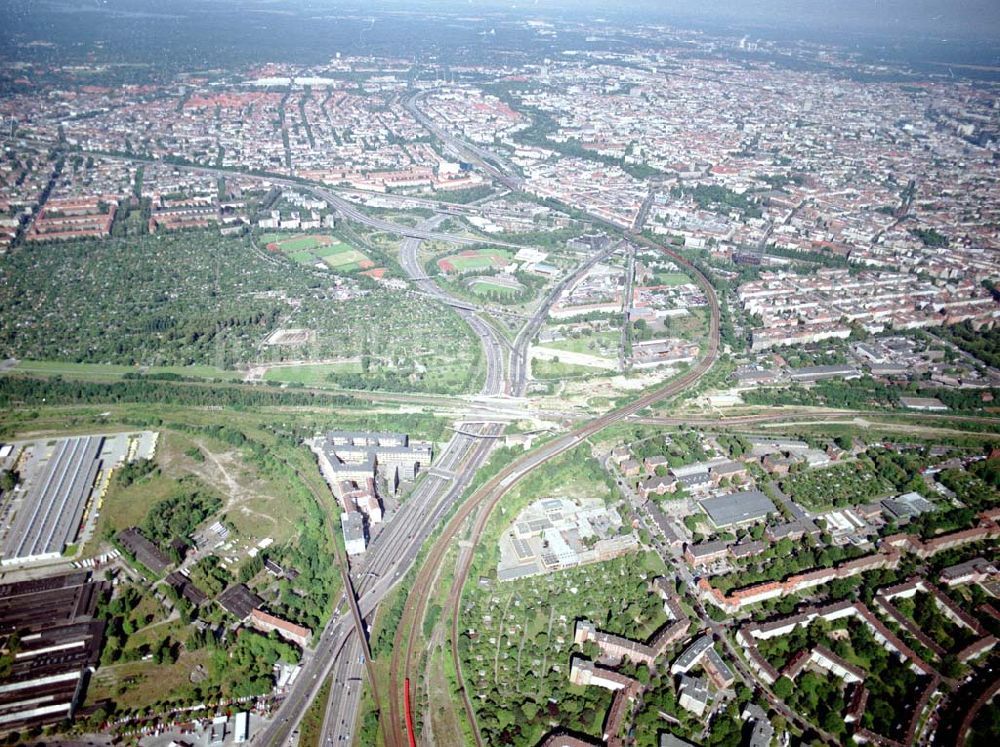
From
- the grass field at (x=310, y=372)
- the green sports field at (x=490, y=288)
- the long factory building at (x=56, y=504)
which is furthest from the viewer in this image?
the green sports field at (x=490, y=288)

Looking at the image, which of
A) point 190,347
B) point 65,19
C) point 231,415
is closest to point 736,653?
point 231,415

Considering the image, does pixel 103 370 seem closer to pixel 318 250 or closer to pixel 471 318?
pixel 318 250

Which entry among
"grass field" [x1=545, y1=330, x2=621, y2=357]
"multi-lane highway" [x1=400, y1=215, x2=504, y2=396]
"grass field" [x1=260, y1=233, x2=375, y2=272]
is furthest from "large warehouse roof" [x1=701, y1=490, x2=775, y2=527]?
"grass field" [x1=260, y1=233, x2=375, y2=272]

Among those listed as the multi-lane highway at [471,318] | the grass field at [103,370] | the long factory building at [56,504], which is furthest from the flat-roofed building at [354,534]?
the grass field at [103,370]

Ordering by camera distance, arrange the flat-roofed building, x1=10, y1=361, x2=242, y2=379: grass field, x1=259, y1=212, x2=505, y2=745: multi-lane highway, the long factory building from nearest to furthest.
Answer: x1=259, y1=212, x2=505, y2=745: multi-lane highway, the long factory building, the flat-roofed building, x1=10, y1=361, x2=242, y2=379: grass field

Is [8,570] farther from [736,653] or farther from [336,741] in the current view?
[736,653]

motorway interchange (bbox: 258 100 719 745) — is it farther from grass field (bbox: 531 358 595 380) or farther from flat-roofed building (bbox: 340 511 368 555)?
grass field (bbox: 531 358 595 380)

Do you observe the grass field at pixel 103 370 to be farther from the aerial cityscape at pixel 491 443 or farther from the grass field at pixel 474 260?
the grass field at pixel 474 260
